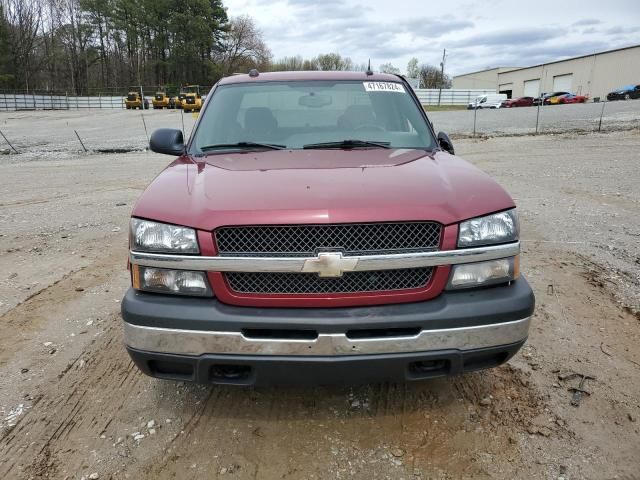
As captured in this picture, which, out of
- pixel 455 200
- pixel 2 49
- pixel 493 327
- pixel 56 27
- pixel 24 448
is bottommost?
pixel 24 448

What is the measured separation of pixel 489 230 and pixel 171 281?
1.51 meters

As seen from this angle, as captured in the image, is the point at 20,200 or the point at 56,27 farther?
the point at 56,27

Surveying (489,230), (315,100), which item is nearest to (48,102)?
(315,100)

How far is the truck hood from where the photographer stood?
85.6 inches

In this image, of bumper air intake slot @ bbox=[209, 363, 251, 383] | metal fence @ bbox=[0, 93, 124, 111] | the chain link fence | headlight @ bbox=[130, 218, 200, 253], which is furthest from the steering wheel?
metal fence @ bbox=[0, 93, 124, 111]

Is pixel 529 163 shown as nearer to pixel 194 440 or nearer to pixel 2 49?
pixel 194 440

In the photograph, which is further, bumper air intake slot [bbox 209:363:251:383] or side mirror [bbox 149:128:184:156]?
side mirror [bbox 149:128:184:156]

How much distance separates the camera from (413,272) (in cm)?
224

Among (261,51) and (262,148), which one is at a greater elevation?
(261,51)

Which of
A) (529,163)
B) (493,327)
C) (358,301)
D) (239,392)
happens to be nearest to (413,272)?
(358,301)

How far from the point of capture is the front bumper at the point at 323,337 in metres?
2.13

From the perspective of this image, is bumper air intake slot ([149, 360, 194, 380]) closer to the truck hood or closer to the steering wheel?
the truck hood

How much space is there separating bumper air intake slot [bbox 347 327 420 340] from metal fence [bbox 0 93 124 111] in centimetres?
5731

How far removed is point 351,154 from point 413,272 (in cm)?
107
